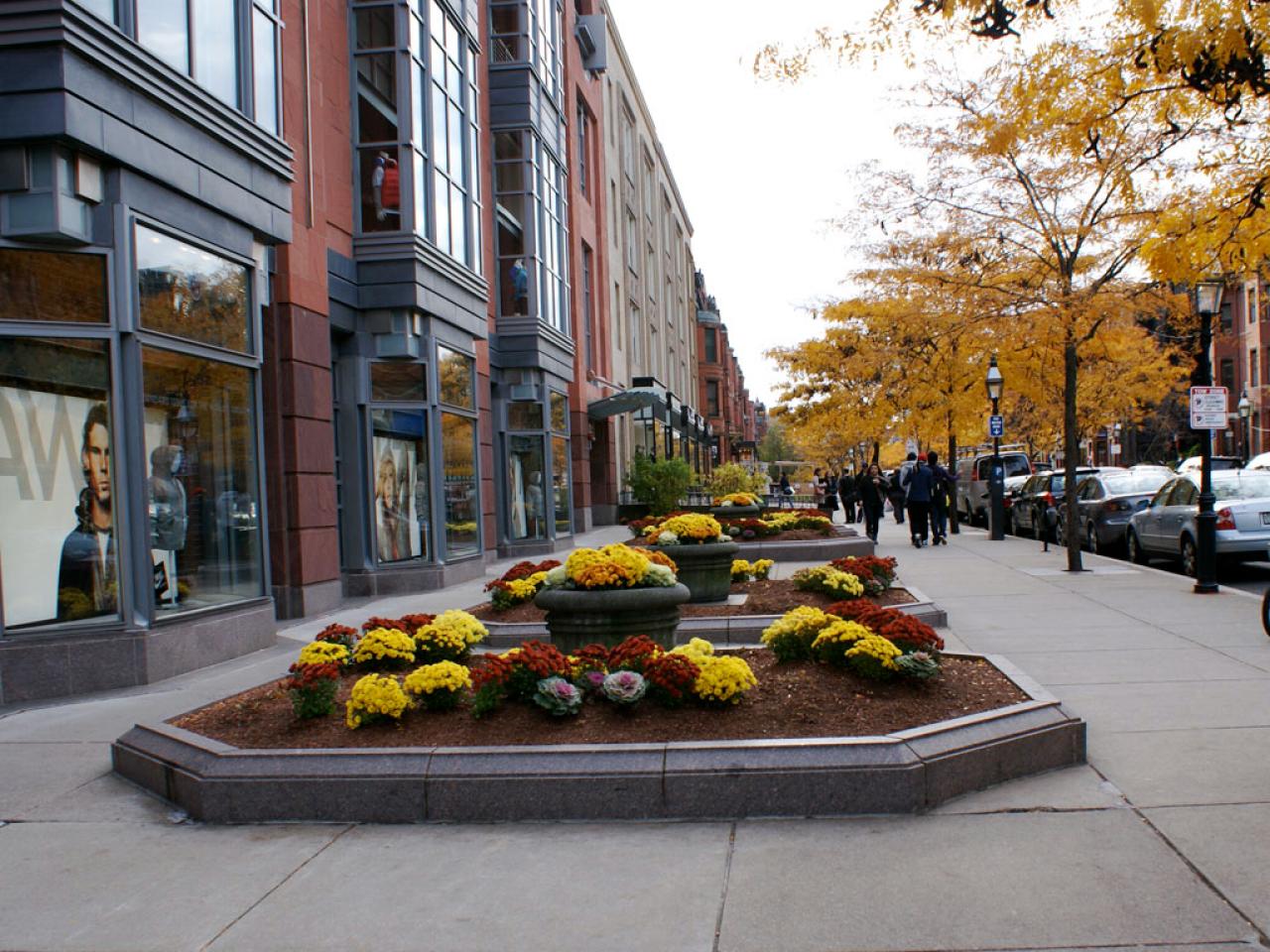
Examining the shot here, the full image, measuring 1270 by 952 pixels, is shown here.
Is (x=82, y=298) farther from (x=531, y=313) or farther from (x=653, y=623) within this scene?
(x=531, y=313)

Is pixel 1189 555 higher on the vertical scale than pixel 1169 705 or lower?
higher

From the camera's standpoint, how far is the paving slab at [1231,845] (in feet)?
13.9

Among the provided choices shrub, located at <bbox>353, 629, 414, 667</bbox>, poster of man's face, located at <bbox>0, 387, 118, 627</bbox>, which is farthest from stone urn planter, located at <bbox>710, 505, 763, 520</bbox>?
shrub, located at <bbox>353, 629, 414, 667</bbox>

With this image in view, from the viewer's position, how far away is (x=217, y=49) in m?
10.7

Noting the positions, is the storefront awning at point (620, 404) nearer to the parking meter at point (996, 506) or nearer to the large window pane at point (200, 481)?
the parking meter at point (996, 506)

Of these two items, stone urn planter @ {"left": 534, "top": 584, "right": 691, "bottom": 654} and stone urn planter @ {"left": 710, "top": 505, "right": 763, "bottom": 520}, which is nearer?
stone urn planter @ {"left": 534, "top": 584, "right": 691, "bottom": 654}

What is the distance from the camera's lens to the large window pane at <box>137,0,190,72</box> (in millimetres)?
9344

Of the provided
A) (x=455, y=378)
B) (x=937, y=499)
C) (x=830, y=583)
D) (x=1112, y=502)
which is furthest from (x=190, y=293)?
(x=937, y=499)

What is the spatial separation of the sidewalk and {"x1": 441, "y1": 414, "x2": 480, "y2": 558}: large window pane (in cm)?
989

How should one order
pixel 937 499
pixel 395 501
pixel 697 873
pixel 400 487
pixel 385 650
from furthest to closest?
pixel 937 499
pixel 400 487
pixel 395 501
pixel 385 650
pixel 697 873

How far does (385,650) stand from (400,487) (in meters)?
8.65

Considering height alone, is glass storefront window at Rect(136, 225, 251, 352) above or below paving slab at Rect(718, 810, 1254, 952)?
above

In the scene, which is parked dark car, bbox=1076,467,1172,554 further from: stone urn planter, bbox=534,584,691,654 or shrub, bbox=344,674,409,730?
shrub, bbox=344,674,409,730

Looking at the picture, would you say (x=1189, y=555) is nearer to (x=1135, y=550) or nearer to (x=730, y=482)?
(x=1135, y=550)
